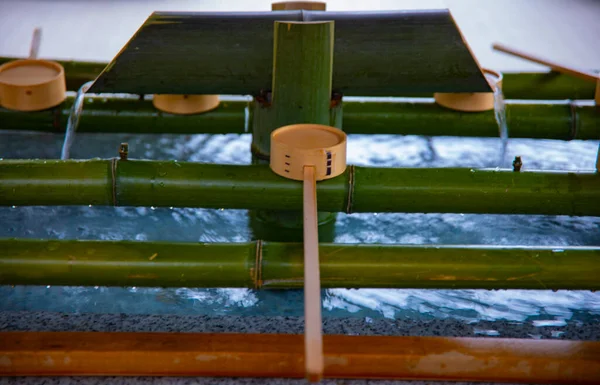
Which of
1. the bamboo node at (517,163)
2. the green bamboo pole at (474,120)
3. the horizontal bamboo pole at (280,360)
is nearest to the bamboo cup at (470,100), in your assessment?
the green bamboo pole at (474,120)

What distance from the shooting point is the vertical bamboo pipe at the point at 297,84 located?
267cm

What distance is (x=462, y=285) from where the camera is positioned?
2.59 metres

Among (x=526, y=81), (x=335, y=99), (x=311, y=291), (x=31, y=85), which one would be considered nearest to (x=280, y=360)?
(x=311, y=291)

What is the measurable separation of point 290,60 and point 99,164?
2.76 ft

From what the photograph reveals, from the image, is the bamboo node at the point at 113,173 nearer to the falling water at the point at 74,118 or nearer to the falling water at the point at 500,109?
the falling water at the point at 74,118

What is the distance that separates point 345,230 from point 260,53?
113cm

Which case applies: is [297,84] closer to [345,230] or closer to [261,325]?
[261,325]

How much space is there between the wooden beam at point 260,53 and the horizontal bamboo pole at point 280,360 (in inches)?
45.8

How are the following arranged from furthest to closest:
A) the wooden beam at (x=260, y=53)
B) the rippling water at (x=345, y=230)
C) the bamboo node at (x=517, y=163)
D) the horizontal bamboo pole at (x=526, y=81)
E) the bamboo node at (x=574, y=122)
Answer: the horizontal bamboo pole at (x=526, y=81), the bamboo node at (x=574, y=122), the rippling water at (x=345, y=230), the wooden beam at (x=260, y=53), the bamboo node at (x=517, y=163)

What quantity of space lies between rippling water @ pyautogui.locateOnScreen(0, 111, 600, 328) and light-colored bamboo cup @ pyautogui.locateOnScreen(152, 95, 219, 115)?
0.57m

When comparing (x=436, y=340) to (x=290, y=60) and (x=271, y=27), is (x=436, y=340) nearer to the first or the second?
(x=290, y=60)

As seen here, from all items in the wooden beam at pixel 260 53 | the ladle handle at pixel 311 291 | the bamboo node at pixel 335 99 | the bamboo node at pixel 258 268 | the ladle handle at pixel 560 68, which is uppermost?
the wooden beam at pixel 260 53

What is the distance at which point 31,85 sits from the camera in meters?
3.83

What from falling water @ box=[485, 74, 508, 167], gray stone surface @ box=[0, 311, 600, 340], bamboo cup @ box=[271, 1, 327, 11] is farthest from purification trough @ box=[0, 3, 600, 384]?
bamboo cup @ box=[271, 1, 327, 11]
